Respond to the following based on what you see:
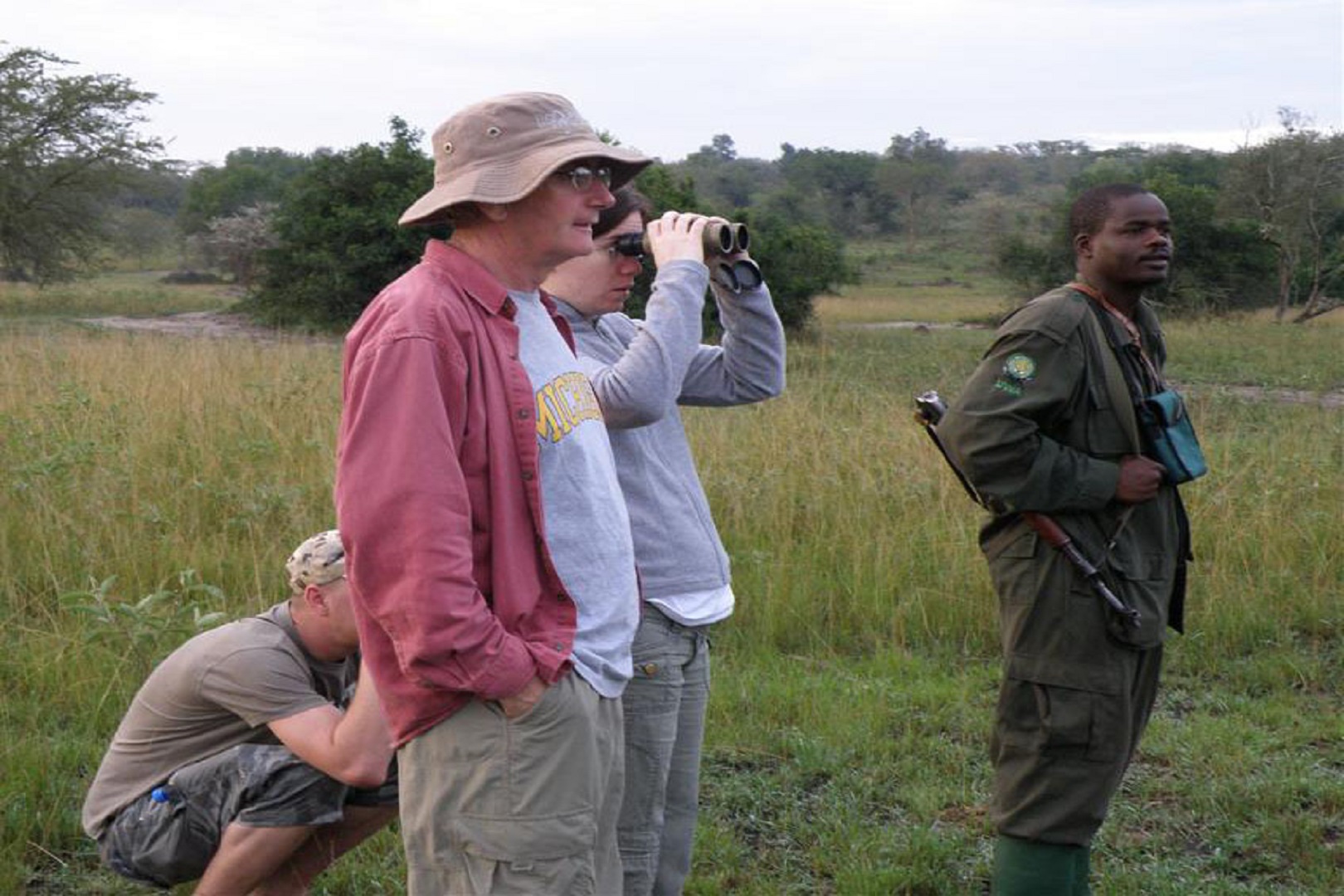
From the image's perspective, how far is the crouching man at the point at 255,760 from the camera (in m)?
2.92

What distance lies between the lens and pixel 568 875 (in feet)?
6.75

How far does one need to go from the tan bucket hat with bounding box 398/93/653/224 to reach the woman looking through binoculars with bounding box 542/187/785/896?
485mm

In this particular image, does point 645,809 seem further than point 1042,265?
No

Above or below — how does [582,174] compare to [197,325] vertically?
above

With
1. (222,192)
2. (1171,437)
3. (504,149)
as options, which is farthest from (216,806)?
(222,192)

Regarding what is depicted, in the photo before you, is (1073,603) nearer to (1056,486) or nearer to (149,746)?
(1056,486)

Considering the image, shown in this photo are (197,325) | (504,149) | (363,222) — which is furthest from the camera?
(197,325)

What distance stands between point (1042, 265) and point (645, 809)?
1080 inches

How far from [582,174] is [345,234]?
17613 mm

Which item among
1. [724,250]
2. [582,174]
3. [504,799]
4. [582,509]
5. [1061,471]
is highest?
[582,174]

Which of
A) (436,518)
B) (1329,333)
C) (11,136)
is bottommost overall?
(1329,333)

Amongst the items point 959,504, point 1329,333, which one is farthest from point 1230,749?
point 1329,333

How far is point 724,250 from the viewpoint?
2.80m

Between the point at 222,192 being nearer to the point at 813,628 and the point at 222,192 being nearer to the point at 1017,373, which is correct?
the point at 813,628
